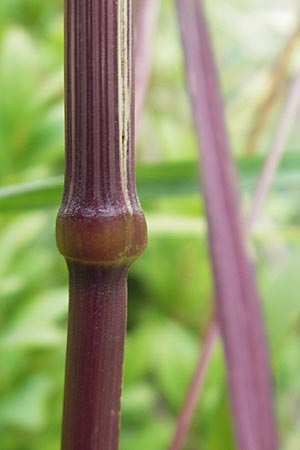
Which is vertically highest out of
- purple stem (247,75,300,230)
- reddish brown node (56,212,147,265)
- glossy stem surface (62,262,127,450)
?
purple stem (247,75,300,230)

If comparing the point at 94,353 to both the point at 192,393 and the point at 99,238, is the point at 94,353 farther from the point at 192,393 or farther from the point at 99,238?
the point at 192,393

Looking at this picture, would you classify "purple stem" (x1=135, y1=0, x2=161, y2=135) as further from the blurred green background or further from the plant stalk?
the plant stalk

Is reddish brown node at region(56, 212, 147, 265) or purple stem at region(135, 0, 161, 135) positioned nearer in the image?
reddish brown node at region(56, 212, 147, 265)

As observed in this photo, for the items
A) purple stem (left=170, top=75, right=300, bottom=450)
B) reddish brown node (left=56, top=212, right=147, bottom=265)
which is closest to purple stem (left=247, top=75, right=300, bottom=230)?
purple stem (left=170, top=75, right=300, bottom=450)

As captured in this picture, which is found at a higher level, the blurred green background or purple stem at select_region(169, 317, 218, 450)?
the blurred green background

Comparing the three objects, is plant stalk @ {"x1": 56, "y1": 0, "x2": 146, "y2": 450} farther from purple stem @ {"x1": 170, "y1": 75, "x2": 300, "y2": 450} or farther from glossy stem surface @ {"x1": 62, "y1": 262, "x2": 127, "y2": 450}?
purple stem @ {"x1": 170, "y1": 75, "x2": 300, "y2": 450}

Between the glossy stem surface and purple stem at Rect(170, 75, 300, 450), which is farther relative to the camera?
purple stem at Rect(170, 75, 300, 450)

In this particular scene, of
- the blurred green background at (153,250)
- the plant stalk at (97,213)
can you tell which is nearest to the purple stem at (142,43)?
the blurred green background at (153,250)

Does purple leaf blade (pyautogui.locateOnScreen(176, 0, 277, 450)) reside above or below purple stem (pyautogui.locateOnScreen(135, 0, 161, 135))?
below

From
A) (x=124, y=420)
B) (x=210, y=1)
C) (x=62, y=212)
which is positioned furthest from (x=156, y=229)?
(x=210, y=1)
